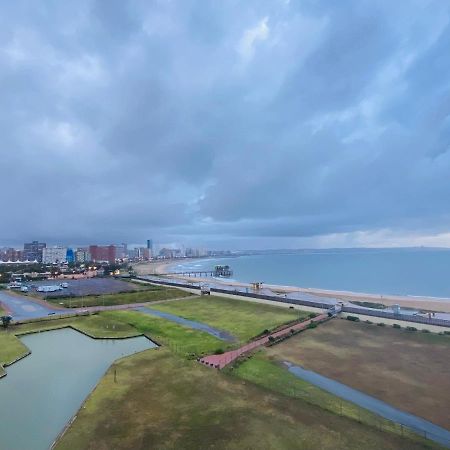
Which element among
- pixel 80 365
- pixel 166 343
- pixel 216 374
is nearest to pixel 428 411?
pixel 216 374

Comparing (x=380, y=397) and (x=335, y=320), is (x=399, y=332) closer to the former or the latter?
(x=335, y=320)

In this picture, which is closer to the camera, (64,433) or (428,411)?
(64,433)

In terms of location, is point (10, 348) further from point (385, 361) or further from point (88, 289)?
point (88, 289)

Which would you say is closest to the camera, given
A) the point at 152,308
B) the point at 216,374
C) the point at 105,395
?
the point at 105,395

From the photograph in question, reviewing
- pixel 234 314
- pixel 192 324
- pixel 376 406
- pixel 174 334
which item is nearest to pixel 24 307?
pixel 192 324

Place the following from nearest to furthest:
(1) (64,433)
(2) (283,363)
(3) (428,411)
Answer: (1) (64,433) < (3) (428,411) < (2) (283,363)

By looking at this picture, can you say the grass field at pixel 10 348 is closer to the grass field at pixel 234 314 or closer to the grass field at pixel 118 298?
the grass field at pixel 118 298

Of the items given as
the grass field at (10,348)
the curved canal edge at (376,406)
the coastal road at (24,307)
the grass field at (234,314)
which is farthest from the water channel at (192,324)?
the grass field at (10,348)
